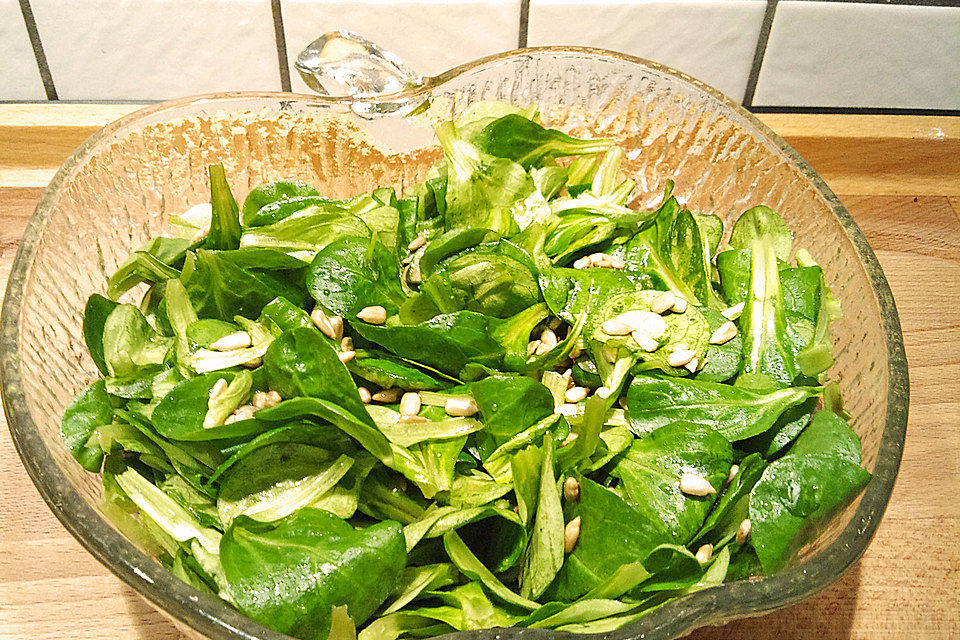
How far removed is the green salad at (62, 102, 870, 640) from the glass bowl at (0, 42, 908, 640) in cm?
2

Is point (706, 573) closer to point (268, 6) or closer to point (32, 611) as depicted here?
point (32, 611)

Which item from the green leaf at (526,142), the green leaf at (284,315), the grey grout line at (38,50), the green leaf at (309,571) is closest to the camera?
the green leaf at (309,571)

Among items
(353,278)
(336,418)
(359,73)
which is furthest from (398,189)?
(336,418)

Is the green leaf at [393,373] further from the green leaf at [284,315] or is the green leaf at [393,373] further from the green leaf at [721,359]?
the green leaf at [721,359]

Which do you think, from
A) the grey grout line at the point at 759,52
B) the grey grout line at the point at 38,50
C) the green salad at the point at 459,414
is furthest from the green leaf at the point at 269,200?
the grey grout line at the point at 759,52

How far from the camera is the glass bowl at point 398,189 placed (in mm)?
→ 391

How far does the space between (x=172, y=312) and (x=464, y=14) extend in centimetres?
50

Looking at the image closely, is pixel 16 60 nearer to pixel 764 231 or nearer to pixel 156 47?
pixel 156 47

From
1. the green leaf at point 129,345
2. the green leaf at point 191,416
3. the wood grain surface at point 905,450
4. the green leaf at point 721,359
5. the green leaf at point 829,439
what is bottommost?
the wood grain surface at point 905,450

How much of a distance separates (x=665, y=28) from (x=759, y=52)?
117mm

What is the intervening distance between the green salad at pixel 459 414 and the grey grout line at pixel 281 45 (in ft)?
1.17

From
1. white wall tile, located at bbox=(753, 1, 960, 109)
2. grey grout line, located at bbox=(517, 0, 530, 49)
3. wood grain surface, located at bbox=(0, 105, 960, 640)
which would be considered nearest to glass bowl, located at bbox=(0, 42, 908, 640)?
wood grain surface, located at bbox=(0, 105, 960, 640)

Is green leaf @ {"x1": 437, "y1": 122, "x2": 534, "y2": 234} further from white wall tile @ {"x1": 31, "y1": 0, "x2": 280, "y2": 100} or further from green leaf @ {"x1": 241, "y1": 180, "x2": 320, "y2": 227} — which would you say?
white wall tile @ {"x1": 31, "y1": 0, "x2": 280, "y2": 100}

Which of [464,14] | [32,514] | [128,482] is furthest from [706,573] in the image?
[464,14]
